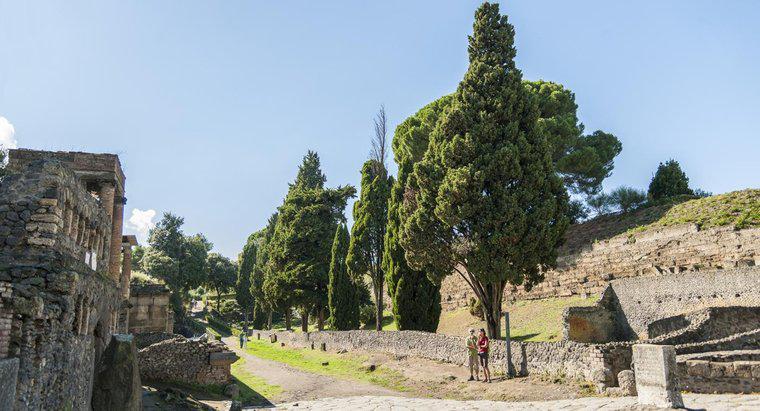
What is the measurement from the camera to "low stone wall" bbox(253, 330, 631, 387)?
13.5 m

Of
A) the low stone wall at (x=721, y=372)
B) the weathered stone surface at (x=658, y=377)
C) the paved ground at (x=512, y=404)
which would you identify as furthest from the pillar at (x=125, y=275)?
the low stone wall at (x=721, y=372)

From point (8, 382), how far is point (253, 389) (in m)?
11.5

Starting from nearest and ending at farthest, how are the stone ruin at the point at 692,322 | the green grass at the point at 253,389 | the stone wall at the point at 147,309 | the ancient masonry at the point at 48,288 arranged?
the ancient masonry at the point at 48,288 → the stone ruin at the point at 692,322 → the green grass at the point at 253,389 → the stone wall at the point at 147,309

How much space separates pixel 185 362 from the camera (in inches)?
659

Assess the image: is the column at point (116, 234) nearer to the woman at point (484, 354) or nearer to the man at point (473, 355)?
the man at point (473, 355)

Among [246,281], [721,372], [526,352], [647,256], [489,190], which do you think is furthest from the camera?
[246,281]

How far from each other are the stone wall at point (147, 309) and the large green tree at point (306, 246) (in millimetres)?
13739

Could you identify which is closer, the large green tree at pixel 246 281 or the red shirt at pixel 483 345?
the red shirt at pixel 483 345

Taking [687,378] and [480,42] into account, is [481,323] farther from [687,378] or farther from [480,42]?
[687,378]

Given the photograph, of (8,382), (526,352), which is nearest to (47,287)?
(8,382)

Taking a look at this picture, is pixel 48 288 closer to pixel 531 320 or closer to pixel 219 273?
pixel 531 320

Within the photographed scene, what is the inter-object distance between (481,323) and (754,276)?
12.6 meters

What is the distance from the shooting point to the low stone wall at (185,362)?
649 inches

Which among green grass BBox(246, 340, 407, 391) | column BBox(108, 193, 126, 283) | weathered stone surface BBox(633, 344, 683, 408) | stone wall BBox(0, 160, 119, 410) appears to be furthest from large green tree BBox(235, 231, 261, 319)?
weathered stone surface BBox(633, 344, 683, 408)
